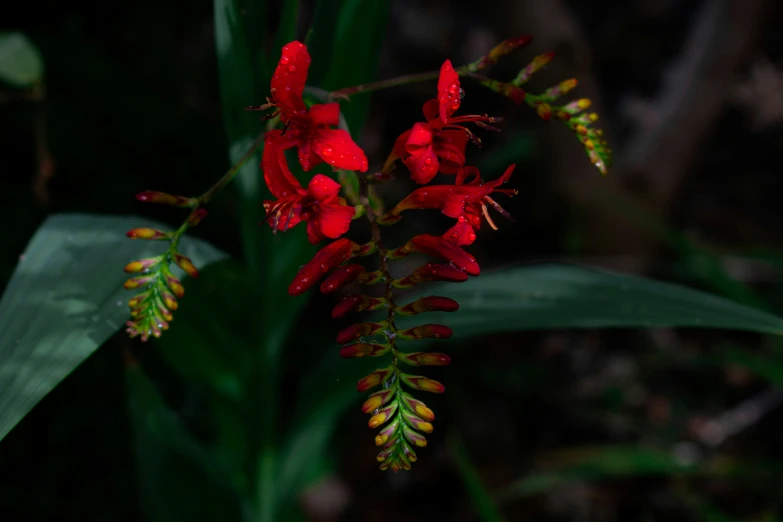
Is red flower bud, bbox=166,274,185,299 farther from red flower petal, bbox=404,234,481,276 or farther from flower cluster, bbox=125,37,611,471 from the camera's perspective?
red flower petal, bbox=404,234,481,276

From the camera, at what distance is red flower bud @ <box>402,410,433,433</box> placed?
52cm

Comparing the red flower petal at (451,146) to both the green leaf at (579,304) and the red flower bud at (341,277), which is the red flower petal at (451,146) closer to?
the red flower bud at (341,277)

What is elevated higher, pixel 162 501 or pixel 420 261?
pixel 420 261

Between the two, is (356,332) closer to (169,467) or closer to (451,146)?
(451,146)

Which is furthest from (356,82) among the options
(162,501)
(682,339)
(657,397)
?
(682,339)

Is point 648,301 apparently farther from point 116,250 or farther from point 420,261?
point 420,261

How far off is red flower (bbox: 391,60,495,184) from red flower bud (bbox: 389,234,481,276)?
6 cm

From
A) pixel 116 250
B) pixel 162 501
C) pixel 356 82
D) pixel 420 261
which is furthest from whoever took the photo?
pixel 420 261

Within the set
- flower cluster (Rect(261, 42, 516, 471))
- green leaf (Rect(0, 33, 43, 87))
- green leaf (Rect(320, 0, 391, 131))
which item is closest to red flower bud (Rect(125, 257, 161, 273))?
flower cluster (Rect(261, 42, 516, 471))

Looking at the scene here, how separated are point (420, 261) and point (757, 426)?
1088 millimetres

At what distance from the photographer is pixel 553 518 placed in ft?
5.70

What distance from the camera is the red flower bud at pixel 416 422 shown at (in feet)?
1.70

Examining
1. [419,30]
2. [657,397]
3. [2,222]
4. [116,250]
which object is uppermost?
[419,30]

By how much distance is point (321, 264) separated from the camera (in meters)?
0.61
